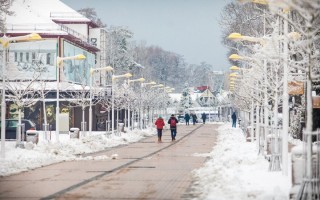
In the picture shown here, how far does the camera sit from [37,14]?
246 feet

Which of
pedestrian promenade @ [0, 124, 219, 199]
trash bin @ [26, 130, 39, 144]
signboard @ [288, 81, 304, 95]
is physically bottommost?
pedestrian promenade @ [0, 124, 219, 199]

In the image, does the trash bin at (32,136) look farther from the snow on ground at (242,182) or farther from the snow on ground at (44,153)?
the snow on ground at (242,182)

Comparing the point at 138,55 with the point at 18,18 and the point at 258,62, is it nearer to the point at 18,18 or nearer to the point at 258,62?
the point at 18,18

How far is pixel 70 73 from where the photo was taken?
72.4m

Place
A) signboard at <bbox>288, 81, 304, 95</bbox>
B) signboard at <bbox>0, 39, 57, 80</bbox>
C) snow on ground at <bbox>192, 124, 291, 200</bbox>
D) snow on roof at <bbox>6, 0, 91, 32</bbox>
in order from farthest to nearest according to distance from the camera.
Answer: snow on roof at <bbox>6, 0, 91, 32</bbox>, signboard at <bbox>0, 39, 57, 80</bbox>, signboard at <bbox>288, 81, 304, 95</bbox>, snow on ground at <bbox>192, 124, 291, 200</bbox>

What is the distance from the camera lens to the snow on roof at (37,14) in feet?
236

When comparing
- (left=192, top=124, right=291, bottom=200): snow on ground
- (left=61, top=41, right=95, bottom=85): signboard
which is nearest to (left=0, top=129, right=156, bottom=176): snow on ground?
(left=192, top=124, right=291, bottom=200): snow on ground

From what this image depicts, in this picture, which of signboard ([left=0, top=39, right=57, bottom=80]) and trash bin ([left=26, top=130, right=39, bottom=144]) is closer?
trash bin ([left=26, top=130, right=39, bottom=144])

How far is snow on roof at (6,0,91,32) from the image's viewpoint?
71.9m

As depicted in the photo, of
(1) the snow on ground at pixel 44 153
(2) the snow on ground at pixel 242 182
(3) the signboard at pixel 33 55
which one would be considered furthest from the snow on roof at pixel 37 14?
(2) the snow on ground at pixel 242 182

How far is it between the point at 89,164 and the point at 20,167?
3.09m

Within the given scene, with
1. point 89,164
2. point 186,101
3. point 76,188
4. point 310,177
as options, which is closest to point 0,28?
point 89,164

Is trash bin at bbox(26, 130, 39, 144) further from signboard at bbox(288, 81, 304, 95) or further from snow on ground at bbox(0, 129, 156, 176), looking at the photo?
signboard at bbox(288, 81, 304, 95)

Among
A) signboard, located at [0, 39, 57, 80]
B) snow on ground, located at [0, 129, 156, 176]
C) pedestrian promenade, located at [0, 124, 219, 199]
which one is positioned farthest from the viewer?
signboard, located at [0, 39, 57, 80]
